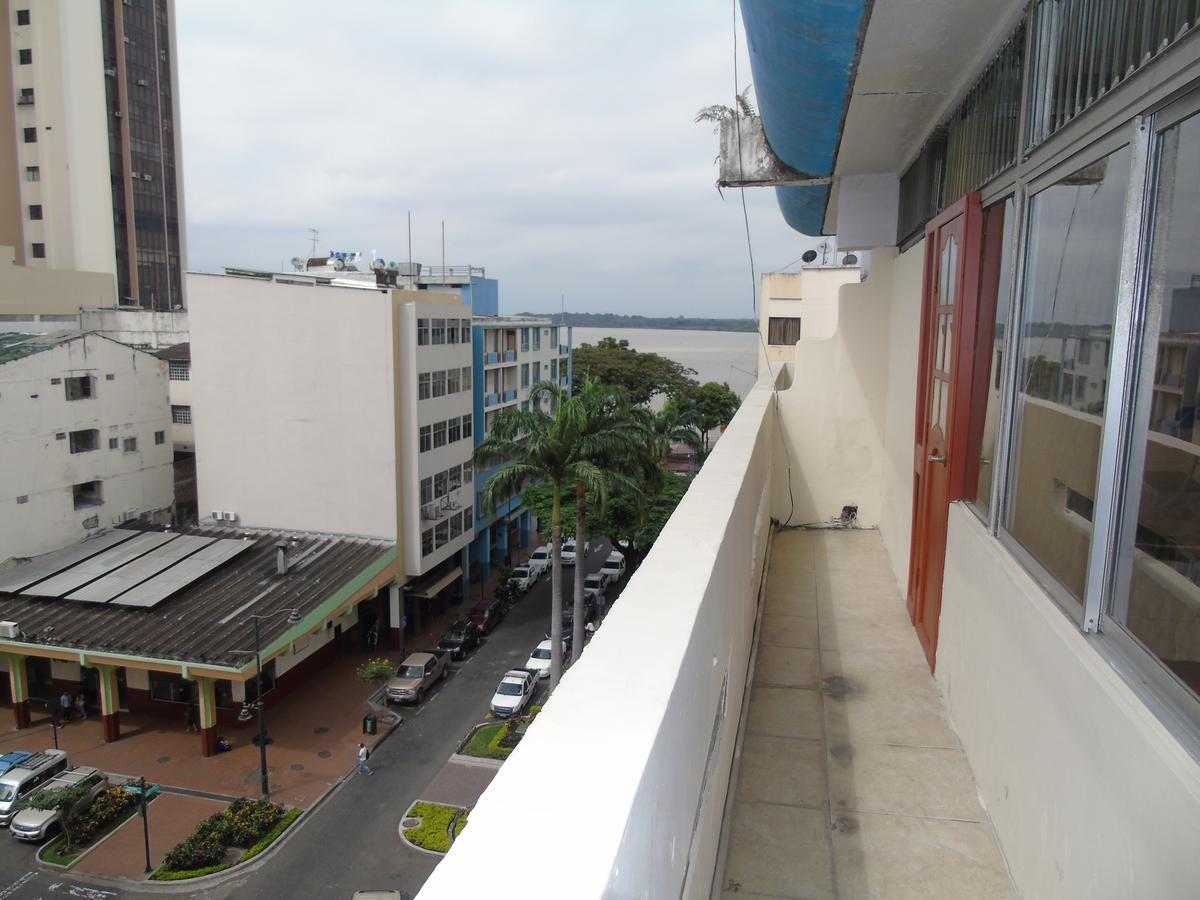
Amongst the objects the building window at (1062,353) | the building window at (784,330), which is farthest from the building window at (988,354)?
the building window at (784,330)

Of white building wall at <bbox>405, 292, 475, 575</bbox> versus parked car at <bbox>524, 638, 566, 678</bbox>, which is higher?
white building wall at <bbox>405, 292, 475, 575</bbox>

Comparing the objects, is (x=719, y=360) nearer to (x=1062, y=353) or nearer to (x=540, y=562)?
(x=540, y=562)

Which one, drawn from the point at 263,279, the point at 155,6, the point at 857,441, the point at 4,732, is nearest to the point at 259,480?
the point at 263,279

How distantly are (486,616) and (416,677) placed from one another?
480 centimetres

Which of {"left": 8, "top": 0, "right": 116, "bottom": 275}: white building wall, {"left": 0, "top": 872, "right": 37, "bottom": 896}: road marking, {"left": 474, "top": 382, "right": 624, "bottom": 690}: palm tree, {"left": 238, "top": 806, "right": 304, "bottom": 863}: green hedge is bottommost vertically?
{"left": 0, "top": 872, "right": 37, "bottom": 896}: road marking

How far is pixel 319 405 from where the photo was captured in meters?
22.2

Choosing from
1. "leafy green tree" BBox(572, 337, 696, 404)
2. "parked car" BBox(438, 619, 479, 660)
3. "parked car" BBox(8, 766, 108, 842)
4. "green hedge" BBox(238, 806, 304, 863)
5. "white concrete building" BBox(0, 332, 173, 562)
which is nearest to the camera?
"green hedge" BBox(238, 806, 304, 863)

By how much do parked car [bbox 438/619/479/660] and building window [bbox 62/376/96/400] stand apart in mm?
11650

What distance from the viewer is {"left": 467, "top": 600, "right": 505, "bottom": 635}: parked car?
2491 cm

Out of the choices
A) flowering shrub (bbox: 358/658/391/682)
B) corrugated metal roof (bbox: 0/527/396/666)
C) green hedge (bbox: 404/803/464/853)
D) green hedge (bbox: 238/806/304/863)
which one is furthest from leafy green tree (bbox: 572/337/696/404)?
green hedge (bbox: 238/806/304/863)

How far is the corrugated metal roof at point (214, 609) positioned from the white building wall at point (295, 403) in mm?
1118

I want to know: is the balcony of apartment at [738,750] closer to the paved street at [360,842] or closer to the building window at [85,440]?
the paved street at [360,842]

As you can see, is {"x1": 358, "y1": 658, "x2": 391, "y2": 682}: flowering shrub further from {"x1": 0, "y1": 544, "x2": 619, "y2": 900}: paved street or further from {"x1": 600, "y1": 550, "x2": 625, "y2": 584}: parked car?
{"x1": 600, "y1": 550, "x2": 625, "y2": 584}: parked car

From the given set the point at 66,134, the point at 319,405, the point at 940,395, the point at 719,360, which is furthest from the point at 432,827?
the point at 719,360
